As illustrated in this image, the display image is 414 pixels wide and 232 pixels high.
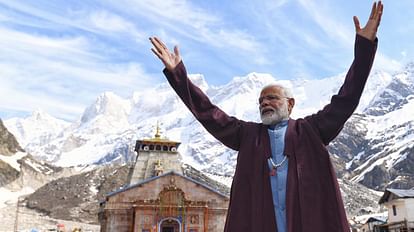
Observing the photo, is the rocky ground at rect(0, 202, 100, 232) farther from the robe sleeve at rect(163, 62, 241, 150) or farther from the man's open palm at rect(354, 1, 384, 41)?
the man's open palm at rect(354, 1, 384, 41)

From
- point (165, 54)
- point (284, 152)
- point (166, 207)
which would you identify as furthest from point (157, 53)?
point (166, 207)

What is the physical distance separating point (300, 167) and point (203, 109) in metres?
1.08

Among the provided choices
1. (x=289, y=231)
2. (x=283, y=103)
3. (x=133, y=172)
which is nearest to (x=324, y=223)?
(x=289, y=231)

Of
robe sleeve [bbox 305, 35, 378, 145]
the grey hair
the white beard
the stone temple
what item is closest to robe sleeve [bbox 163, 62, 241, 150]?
the white beard

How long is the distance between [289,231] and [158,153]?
32.6 m

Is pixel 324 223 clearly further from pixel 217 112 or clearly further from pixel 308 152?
pixel 217 112

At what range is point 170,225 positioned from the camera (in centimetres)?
2462

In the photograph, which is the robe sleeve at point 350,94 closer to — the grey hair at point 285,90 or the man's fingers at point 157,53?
the grey hair at point 285,90

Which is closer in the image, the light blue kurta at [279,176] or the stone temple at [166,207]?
the light blue kurta at [279,176]

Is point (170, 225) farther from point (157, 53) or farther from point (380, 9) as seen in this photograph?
point (380, 9)

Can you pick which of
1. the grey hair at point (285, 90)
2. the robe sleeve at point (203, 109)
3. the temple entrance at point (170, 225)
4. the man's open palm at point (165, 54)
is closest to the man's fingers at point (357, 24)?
the grey hair at point (285, 90)

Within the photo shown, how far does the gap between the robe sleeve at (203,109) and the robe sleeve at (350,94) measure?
810 millimetres

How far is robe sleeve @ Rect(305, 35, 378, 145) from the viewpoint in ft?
11.8

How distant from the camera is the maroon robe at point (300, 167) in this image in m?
3.53
